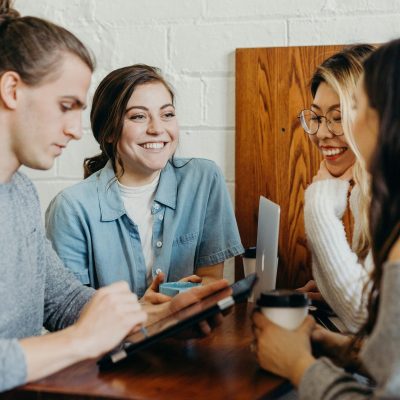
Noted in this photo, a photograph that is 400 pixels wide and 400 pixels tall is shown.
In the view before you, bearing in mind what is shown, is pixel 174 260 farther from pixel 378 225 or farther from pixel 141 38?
pixel 378 225

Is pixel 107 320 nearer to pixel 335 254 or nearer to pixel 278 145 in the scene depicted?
pixel 335 254

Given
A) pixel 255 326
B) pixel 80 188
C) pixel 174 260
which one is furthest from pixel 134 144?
pixel 255 326

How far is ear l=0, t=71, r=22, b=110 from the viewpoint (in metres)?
1.13

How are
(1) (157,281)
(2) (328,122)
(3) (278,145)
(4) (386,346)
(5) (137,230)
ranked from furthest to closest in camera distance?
(3) (278,145) < (5) (137,230) < (2) (328,122) < (1) (157,281) < (4) (386,346)

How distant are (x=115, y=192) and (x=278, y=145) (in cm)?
48

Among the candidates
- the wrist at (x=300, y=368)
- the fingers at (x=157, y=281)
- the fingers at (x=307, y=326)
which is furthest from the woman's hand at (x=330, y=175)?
the wrist at (x=300, y=368)

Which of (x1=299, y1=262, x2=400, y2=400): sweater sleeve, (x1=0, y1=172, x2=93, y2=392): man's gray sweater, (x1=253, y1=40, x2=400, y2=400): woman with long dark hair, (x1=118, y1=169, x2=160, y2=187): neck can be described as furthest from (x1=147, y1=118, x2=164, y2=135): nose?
(x1=299, y1=262, x2=400, y2=400): sweater sleeve

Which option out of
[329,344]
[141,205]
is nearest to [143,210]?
[141,205]

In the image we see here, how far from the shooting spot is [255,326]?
1046 mm

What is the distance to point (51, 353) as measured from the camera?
0.95m

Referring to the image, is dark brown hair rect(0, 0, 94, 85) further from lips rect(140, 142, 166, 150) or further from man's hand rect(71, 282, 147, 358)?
lips rect(140, 142, 166, 150)

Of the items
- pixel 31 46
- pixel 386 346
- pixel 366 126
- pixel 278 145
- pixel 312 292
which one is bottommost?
pixel 312 292

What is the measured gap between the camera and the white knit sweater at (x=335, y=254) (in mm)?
1350

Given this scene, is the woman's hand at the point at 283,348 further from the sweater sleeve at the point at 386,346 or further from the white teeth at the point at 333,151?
the white teeth at the point at 333,151
